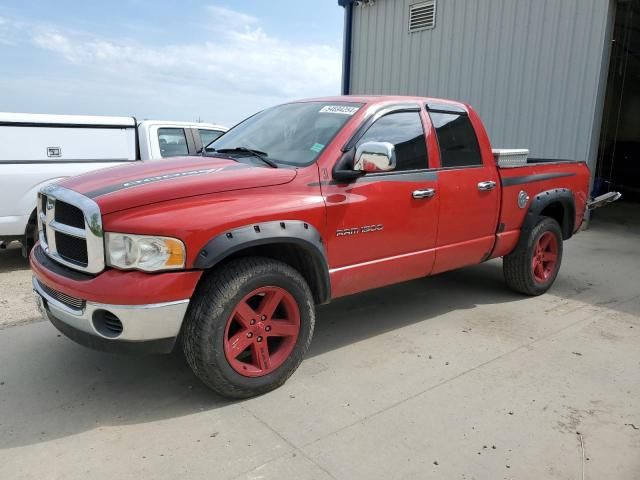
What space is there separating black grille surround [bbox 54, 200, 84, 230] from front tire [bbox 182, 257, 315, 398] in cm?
76

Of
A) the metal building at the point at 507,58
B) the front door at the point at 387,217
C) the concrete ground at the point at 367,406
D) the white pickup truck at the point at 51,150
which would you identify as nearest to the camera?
the concrete ground at the point at 367,406

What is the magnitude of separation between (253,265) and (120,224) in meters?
0.76

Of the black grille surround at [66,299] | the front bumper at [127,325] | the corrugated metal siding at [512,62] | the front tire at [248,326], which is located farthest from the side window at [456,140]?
the corrugated metal siding at [512,62]

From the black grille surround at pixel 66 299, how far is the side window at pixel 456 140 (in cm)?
277

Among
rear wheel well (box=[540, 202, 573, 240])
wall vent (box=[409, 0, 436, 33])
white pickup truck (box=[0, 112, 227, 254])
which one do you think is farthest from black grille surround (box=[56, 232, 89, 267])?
wall vent (box=[409, 0, 436, 33])

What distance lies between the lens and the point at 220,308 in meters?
2.94

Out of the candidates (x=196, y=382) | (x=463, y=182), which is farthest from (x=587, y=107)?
(x=196, y=382)

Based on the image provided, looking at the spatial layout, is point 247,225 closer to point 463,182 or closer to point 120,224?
point 120,224

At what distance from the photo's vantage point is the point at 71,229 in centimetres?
300

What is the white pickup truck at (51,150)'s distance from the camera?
237 inches

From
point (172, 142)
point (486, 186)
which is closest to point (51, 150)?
point (172, 142)

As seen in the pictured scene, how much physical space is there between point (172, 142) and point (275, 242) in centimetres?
504

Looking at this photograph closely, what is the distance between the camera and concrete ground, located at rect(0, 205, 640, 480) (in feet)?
8.65

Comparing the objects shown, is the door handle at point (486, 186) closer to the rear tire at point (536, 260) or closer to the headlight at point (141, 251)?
the rear tire at point (536, 260)
